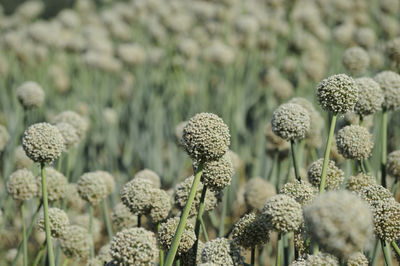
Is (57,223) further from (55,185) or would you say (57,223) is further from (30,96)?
(30,96)

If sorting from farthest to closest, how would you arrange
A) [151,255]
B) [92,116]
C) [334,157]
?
[92,116], [334,157], [151,255]

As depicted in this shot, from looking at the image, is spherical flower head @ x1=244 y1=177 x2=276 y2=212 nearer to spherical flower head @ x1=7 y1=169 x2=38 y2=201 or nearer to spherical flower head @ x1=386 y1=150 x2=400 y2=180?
spherical flower head @ x1=386 y1=150 x2=400 y2=180

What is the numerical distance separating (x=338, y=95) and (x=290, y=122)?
8.1 inches

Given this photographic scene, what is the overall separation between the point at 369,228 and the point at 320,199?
0.37 feet

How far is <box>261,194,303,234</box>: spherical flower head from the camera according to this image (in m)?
1.17

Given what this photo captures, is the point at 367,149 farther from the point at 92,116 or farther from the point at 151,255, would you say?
the point at 92,116

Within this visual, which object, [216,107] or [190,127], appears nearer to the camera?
[190,127]

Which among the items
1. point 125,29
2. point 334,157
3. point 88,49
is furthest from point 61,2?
A: point 334,157

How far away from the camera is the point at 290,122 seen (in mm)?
1502

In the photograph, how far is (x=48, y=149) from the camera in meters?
1.40

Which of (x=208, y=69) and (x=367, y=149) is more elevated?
(x=208, y=69)

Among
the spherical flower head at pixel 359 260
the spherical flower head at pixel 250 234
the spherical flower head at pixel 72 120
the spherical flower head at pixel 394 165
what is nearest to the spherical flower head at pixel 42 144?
the spherical flower head at pixel 250 234

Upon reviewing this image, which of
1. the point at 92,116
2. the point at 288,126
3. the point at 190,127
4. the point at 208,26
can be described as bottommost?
the point at 190,127

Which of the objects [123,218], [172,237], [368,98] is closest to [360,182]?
[368,98]
